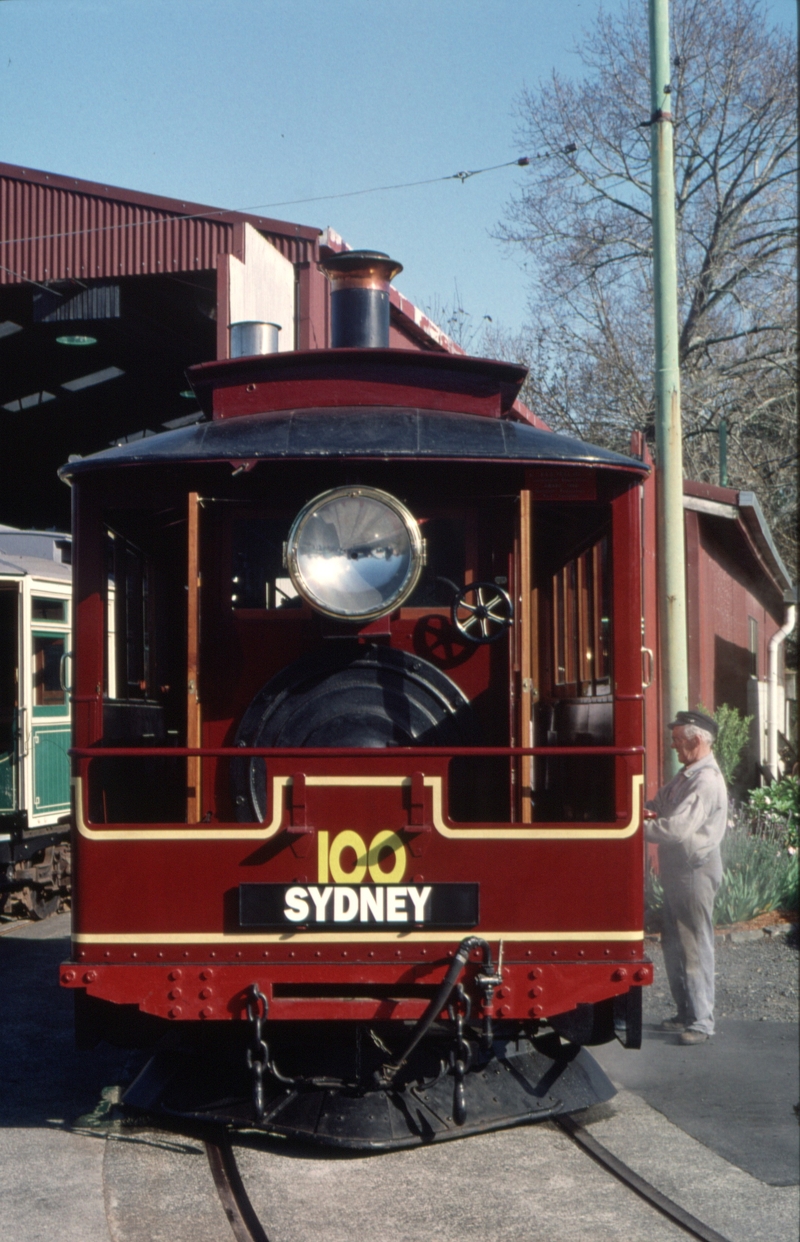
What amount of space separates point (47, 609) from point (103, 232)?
3.91 m

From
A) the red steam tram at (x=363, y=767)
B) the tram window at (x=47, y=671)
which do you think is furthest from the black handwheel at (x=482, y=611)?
the tram window at (x=47, y=671)

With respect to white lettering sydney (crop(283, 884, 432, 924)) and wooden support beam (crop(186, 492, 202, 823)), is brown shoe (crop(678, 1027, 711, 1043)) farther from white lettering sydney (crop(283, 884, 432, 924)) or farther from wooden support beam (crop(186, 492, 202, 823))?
wooden support beam (crop(186, 492, 202, 823))

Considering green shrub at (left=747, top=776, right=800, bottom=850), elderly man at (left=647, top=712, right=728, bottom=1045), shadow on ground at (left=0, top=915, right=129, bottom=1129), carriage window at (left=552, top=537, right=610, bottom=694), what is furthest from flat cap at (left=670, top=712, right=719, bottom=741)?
green shrub at (left=747, top=776, right=800, bottom=850)

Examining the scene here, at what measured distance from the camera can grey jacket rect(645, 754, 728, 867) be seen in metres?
6.33

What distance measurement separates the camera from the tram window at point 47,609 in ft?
34.5

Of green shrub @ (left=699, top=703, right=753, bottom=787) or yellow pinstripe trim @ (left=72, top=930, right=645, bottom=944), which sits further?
green shrub @ (left=699, top=703, right=753, bottom=787)

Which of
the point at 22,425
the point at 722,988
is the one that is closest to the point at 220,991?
the point at 722,988

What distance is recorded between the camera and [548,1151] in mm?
4750

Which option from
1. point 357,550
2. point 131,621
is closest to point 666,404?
point 131,621

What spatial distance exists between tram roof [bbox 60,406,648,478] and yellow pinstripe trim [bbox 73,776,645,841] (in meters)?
1.09

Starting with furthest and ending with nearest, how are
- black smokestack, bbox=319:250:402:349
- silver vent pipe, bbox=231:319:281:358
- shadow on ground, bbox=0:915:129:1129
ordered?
silver vent pipe, bbox=231:319:281:358 < black smokestack, bbox=319:250:402:349 < shadow on ground, bbox=0:915:129:1129

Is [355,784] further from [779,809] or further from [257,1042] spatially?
[779,809]

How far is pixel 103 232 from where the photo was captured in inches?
486

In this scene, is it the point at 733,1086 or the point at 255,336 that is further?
the point at 255,336
